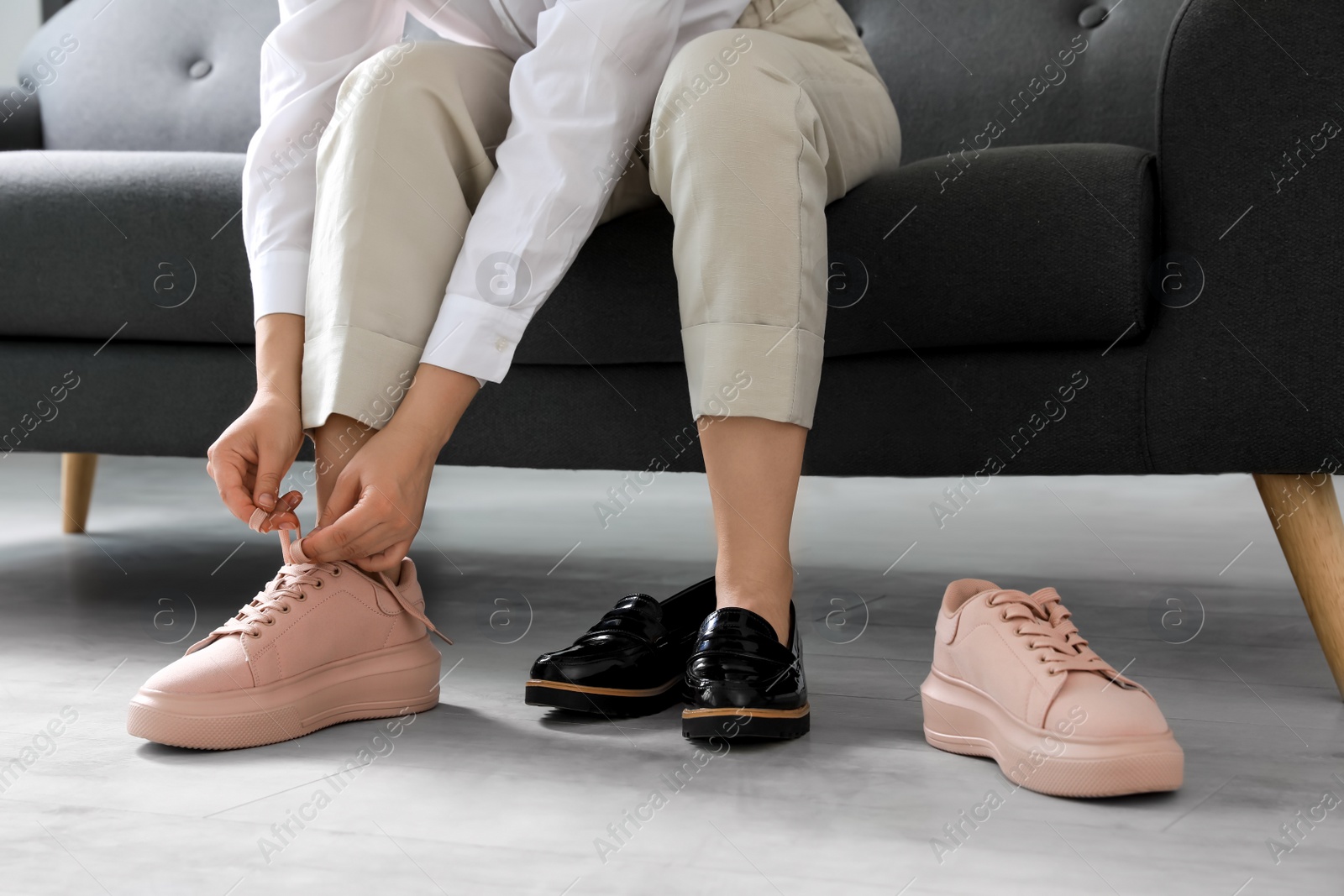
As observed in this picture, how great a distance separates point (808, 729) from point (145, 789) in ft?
1.36

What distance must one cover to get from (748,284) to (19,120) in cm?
146

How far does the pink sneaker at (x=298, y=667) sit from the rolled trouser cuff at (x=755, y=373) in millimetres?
265

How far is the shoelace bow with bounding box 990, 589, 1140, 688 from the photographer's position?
70cm

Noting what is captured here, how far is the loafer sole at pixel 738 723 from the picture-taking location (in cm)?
74

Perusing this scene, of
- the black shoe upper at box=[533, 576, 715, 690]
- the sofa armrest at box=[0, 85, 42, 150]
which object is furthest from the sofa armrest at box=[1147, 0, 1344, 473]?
the sofa armrest at box=[0, 85, 42, 150]

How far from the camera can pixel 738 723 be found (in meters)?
0.74

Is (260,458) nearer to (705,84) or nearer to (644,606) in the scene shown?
(644,606)

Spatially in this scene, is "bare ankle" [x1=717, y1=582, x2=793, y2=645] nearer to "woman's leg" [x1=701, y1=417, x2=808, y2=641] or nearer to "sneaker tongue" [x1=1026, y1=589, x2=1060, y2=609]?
"woman's leg" [x1=701, y1=417, x2=808, y2=641]

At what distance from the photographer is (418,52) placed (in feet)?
2.90

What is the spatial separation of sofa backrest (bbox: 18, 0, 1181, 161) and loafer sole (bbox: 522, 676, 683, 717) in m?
0.99

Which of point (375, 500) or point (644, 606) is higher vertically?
point (375, 500)

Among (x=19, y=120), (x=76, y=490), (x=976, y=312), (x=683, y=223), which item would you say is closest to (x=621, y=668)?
(x=683, y=223)

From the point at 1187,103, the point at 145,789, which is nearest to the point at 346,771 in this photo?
the point at 145,789

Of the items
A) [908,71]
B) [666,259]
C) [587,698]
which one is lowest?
[587,698]
